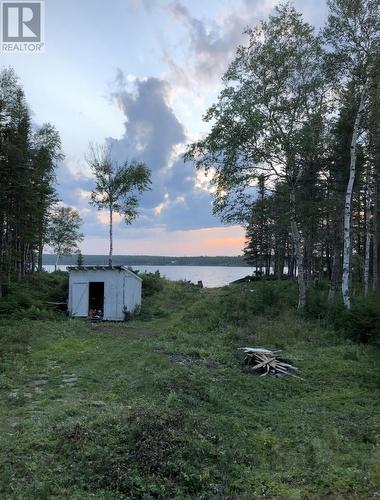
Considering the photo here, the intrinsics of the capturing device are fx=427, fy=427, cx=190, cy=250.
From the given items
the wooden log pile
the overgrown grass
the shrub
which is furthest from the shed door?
the wooden log pile

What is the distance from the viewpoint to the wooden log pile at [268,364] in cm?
1058

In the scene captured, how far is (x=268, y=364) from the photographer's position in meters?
10.8

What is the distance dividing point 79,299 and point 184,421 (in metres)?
17.4

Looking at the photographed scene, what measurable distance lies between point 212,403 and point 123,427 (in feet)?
7.85

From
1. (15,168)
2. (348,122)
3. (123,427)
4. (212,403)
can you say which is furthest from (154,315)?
(123,427)

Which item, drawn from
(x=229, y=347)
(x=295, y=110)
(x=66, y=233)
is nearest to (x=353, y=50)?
(x=295, y=110)

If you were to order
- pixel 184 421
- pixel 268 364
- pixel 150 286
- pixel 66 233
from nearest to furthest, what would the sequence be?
pixel 184 421 → pixel 268 364 → pixel 150 286 → pixel 66 233

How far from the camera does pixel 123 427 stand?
5.93m

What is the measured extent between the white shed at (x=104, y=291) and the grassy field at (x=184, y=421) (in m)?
7.92

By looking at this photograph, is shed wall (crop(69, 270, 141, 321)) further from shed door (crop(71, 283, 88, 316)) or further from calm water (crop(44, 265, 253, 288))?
calm water (crop(44, 265, 253, 288))

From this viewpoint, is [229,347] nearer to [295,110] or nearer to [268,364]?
[268,364]

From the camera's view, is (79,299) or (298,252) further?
(79,299)

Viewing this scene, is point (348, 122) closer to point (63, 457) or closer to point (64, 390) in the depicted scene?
point (64, 390)

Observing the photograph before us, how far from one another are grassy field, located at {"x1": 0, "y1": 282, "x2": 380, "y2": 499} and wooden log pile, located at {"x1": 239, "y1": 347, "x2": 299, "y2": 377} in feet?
1.09
